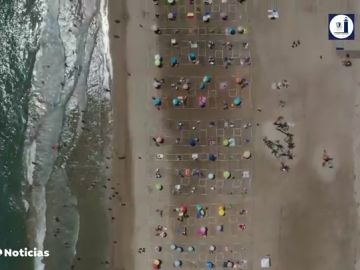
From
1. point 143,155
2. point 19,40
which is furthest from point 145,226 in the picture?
point 19,40

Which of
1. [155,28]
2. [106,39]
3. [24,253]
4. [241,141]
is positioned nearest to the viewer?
[155,28]

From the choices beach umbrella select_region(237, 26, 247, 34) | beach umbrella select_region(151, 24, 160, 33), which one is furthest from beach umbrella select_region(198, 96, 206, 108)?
beach umbrella select_region(151, 24, 160, 33)

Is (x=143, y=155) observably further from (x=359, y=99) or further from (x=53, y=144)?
(x=359, y=99)

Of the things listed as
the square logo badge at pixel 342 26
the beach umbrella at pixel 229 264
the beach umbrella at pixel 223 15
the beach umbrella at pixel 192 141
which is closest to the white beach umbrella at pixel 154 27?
the beach umbrella at pixel 223 15

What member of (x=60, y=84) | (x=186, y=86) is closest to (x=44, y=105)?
(x=60, y=84)

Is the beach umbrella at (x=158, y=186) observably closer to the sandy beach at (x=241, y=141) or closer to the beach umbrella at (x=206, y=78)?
the sandy beach at (x=241, y=141)

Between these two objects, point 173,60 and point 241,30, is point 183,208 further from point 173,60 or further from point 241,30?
point 241,30
